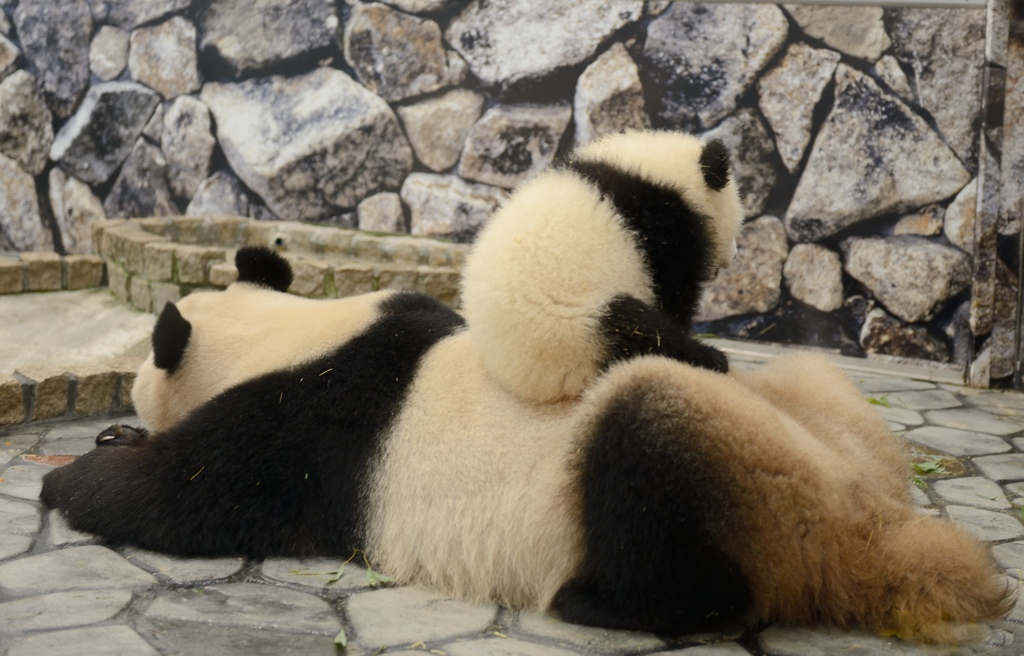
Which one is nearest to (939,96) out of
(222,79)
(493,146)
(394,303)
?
(493,146)

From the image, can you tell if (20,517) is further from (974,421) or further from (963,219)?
(963,219)

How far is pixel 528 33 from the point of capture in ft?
25.5

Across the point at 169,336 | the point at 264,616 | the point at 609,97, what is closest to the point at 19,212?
the point at 609,97

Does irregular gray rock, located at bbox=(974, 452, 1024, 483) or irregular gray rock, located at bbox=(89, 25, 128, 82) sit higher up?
irregular gray rock, located at bbox=(89, 25, 128, 82)

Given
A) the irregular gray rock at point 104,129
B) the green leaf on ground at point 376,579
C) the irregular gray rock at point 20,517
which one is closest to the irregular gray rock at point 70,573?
the irregular gray rock at point 20,517

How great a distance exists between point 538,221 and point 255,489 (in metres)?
1.23

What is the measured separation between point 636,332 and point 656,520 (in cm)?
50

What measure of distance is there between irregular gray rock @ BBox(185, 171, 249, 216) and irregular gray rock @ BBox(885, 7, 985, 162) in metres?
5.22

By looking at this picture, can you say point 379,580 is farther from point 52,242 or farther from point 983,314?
point 52,242

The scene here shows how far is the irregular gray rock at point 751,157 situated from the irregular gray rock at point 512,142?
49.2 inches

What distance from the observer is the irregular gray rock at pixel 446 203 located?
8.02 meters

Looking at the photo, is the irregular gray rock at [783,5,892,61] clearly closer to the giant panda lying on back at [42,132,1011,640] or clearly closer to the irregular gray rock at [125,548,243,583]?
the giant panda lying on back at [42,132,1011,640]

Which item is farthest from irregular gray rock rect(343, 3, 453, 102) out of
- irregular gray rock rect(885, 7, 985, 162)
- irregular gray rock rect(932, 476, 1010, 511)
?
irregular gray rock rect(932, 476, 1010, 511)

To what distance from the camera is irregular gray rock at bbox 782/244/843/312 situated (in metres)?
6.90
